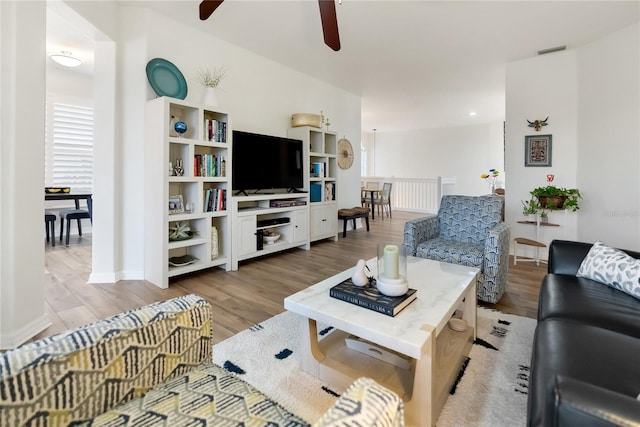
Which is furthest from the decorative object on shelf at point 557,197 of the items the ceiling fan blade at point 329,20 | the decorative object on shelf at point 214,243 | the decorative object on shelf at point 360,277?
the decorative object on shelf at point 214,243

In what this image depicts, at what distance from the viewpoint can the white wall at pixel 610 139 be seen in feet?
10.5

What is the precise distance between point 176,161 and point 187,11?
1435 millimetres

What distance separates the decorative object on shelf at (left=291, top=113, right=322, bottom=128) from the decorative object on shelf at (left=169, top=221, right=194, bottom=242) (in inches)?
84.4

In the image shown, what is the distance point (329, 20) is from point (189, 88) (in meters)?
1.85

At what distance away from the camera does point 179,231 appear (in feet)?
10.2

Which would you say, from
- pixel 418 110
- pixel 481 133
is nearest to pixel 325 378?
pixel 418 110

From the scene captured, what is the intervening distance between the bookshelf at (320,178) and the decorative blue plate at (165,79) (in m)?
1.70

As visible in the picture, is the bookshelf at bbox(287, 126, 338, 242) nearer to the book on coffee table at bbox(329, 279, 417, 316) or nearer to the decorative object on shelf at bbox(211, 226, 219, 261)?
the decorative object on shelf at bbox(211, 226, 219, 261)

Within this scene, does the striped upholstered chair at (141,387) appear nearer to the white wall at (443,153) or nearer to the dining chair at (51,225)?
the dining chair at (51,225)

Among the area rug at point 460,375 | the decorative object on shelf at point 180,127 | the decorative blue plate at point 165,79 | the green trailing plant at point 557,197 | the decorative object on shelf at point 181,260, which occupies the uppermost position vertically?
the decorative blue plate at point 165,79

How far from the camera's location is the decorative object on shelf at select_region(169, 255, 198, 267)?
308 cm

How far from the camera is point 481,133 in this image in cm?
894

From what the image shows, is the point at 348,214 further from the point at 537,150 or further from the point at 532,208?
the point at 537,150

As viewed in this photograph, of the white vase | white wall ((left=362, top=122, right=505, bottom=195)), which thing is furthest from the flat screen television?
white wall ((left=362, top=122, right=505, bottom=195))
